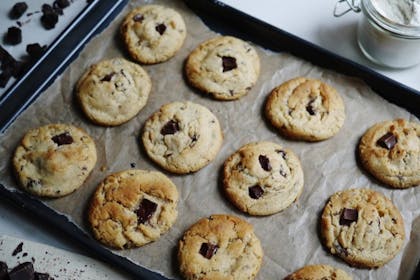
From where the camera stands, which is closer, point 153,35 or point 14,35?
point 153,35

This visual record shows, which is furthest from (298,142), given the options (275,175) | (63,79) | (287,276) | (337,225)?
(63,79)

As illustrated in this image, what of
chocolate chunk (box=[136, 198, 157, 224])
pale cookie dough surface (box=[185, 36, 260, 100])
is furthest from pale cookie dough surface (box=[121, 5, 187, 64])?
chocolate chunk (box=[136, 198, 157, 224])

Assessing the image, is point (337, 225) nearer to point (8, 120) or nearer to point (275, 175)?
point (275, 175)

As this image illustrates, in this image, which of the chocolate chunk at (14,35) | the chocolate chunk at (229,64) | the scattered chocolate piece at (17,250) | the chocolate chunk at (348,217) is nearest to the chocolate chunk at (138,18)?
the chocolate chunk at (229,64)

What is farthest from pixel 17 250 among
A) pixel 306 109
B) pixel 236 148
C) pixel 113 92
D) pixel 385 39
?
pixel 385 39

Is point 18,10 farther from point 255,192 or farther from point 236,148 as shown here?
→ point 255,192
